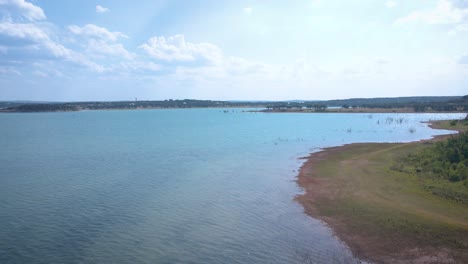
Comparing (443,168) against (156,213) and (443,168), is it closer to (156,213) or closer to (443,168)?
(443,168)

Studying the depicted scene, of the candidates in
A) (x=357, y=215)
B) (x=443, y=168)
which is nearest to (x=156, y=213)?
(x=357, y=215)

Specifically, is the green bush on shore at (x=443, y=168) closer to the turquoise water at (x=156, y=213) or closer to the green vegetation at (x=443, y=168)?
the green vegetation at (x=443, y=168)

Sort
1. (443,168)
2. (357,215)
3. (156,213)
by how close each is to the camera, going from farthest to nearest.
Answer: (443,168), (156,213), (357,215)

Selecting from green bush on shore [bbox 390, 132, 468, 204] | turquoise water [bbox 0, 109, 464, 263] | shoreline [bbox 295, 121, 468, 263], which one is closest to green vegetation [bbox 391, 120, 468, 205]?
green bush on shore [bbox 390, 132, 468, 204]

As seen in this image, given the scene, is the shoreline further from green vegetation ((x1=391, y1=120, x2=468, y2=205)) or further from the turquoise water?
green vegetation ((x1=391, y1=120, x2=468, y2=205))

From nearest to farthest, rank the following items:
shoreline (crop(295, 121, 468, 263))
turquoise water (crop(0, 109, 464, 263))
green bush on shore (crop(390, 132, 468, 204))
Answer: shoreline (crop(295, 121, 468, 263)) < turquoise water (crop(0, 109, 464, 263)) < green bush on shore (crop(390, 132, 468, 204))

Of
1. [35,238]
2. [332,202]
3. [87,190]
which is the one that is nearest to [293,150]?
[332,202]

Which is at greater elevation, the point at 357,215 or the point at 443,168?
the point at 443,168

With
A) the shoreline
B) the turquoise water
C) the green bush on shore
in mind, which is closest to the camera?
the shoreline
